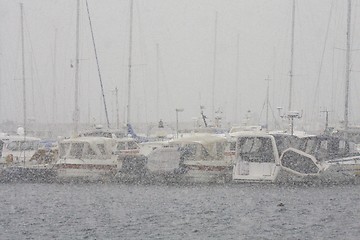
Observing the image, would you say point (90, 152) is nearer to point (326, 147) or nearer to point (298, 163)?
point (298, 163)

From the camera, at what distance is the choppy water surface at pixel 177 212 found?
27109 millimetres

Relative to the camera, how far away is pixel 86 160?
44.8 meters

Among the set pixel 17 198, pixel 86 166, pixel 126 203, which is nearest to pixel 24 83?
pixel 86 166

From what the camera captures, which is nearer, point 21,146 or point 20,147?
point 20,147

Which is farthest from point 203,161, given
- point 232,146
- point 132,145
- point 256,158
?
point 132,145

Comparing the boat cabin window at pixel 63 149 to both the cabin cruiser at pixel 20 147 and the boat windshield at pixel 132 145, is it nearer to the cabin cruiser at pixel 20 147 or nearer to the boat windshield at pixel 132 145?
the cabin cruiser at pixel 20 147

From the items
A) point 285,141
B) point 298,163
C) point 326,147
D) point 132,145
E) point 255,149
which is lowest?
point 132,145

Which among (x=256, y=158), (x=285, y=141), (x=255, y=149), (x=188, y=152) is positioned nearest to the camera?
(x=256, y=158)

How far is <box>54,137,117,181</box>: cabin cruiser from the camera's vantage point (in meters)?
44.5

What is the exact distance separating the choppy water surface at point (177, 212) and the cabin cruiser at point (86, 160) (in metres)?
0.93

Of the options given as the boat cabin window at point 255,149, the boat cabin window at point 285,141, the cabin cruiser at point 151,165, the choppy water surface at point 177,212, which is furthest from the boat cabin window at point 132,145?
the boat cabin window at point 285,141

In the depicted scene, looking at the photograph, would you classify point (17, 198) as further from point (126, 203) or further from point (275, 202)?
point (275, 202)

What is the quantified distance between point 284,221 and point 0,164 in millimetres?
24441

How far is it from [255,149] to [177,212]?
12.5m
